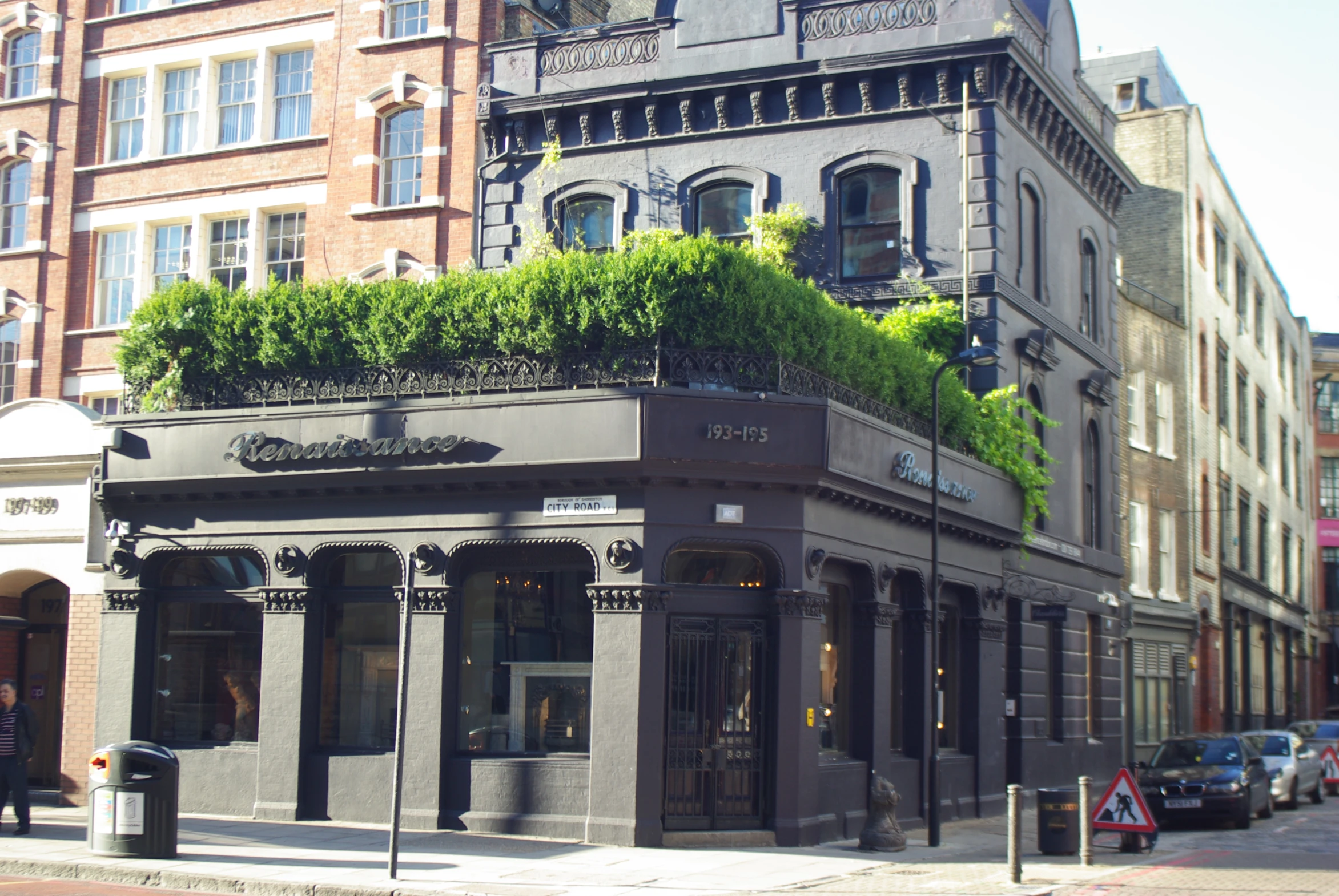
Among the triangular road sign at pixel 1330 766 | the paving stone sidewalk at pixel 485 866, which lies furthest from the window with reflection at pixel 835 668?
the triangular road sign at pixel 1330 766

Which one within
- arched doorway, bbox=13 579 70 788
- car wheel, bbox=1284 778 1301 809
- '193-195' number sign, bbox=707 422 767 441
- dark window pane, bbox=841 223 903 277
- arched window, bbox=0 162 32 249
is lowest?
car wheel, bbox=1284 778 1301 809

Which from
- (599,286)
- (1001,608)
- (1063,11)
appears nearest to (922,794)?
(1001,608)

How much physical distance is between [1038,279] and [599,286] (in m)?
11.4

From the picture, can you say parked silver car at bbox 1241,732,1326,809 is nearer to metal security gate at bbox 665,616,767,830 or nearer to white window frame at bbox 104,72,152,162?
metal security gate at bbox 665,616,767,830

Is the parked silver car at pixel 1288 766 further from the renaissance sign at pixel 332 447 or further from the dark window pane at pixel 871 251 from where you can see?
the renaissance sign at pixel 332 447

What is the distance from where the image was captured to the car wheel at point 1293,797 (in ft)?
85.1

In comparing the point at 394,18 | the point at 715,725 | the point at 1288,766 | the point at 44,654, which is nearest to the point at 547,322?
the point at 715,725

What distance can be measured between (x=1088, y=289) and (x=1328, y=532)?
1597 inches

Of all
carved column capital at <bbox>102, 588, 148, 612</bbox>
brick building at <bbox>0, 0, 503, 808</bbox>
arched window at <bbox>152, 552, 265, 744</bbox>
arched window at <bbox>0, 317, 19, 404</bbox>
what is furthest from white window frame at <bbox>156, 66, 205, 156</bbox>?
arched window at <bbox>152, 552, 265, 744</bbox>

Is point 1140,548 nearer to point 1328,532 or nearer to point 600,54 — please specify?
point 600,54

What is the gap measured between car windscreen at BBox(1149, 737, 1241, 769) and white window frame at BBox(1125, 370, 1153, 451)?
45.9ft

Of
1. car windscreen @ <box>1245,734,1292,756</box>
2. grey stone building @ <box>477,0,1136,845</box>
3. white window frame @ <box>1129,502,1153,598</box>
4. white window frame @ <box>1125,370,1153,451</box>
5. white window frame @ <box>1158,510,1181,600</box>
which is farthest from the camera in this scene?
white window frame @ <box>1158,510,1181,600</box>

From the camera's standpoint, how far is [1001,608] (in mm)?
24484

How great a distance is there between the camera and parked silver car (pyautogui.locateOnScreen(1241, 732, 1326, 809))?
2564 centimetres
